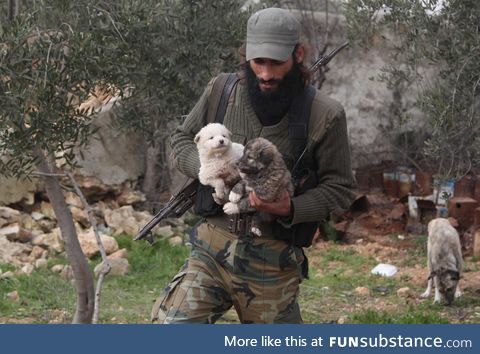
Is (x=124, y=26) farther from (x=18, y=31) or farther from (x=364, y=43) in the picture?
(x=364, y=43)

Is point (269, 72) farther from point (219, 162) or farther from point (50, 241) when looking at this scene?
point (50, 241)

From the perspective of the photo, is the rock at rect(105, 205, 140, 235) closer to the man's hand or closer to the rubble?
the rubble

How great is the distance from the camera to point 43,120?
18.5 feet

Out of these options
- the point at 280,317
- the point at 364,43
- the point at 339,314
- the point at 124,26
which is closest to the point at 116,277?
the point at 339,314

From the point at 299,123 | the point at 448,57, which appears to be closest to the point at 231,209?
the point at 299,123

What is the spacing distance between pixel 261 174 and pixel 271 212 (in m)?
0.19

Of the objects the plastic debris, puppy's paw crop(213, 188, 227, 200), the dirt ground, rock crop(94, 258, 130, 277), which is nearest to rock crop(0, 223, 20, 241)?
rock crop(94, 258, 130, 277)

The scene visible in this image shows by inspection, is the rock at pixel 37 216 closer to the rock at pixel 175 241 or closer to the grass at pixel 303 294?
the grass at pixel 303 294

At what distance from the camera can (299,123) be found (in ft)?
13.8

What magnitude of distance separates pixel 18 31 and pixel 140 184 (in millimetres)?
7684

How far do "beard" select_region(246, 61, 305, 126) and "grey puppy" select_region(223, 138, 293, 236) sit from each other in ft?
0.70

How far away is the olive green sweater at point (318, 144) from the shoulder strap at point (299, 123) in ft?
0.09

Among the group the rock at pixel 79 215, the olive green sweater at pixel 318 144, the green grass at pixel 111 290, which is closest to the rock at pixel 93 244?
the green grass at pixel 111 290

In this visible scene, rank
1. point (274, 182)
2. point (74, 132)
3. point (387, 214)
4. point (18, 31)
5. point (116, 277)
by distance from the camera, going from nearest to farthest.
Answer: point (274, 182) → point (18, 31) → point (74, 132) → point (116, 277) → point (387, 214)
